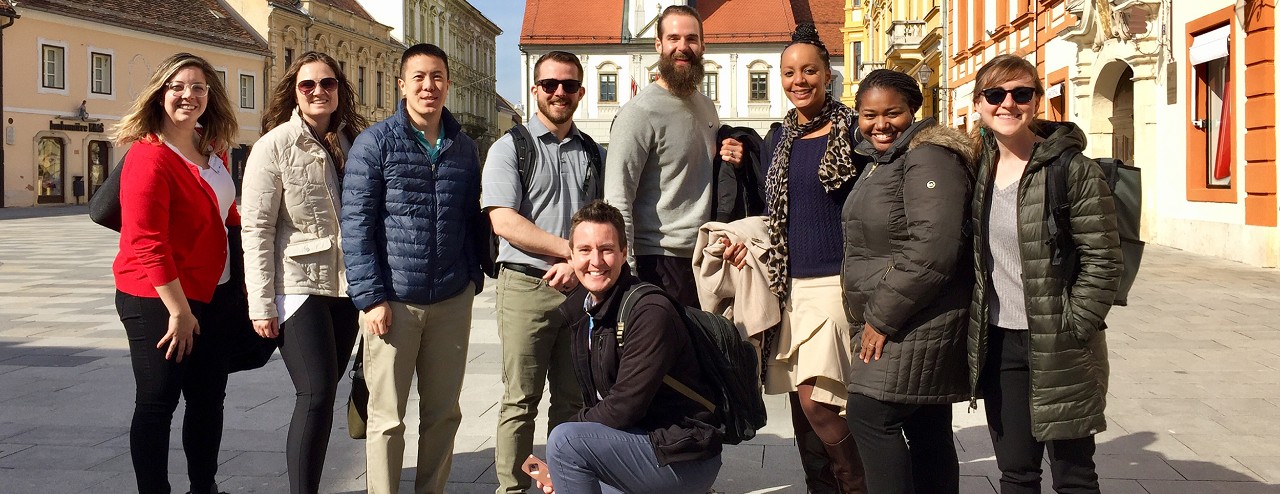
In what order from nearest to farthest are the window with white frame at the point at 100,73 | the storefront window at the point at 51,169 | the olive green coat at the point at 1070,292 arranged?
the olive green coat at the point at 1070,292, the storefront window at the point at 51,169, the window with white frame at the point at 100,73

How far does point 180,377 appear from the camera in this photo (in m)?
4.09

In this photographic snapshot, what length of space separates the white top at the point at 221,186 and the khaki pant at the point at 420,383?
754 mm

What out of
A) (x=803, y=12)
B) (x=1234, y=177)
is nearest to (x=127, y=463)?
(x=1234, y=177)

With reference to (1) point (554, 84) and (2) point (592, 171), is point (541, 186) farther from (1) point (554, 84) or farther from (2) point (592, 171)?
(1) point (554, 84)

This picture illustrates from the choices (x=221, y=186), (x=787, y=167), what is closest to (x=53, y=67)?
(x=221, y=186)

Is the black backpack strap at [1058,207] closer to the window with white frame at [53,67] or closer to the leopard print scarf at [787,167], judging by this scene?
the leopard print scarf at [787,167]

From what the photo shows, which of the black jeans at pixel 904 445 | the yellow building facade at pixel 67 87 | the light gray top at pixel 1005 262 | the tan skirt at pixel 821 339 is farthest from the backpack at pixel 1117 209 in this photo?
the yellow building facade at pixel 67 87

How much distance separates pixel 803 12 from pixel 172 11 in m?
38.0

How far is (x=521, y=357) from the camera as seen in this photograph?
4.29 metres

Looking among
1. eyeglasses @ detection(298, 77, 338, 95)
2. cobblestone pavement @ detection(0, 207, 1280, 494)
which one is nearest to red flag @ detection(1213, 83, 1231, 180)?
cobblestone pavement @ detection(0, 207, 1280, 494)

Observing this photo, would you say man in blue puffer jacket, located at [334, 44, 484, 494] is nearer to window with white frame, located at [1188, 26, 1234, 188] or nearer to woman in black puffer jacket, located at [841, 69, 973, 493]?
woman in black puffer jacket, located at [841, 69, 973, 493]

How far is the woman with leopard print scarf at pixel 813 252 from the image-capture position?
374 cm

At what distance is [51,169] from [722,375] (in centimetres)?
3922

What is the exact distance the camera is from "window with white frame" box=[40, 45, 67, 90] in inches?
1430
